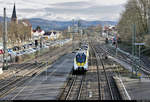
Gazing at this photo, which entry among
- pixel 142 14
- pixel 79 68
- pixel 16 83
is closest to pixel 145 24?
pixel 142 14

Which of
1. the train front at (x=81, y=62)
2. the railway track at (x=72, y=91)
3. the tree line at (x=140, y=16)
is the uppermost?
the tree line at (x=140, y=16)

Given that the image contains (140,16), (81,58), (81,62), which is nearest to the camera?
(81,58)

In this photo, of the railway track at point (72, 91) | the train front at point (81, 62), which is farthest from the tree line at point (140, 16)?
the railway track at point (72, 91)

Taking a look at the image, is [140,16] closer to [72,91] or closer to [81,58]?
[81,58]

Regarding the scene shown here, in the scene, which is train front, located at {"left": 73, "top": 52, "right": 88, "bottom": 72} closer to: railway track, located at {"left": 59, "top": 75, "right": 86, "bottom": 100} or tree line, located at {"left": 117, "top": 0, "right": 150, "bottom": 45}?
railway track, located at {"left": 59, "top": 75, "right": 86, "bottom": 100}

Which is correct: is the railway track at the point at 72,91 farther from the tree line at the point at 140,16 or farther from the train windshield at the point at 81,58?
the tree line at the point at 140,16

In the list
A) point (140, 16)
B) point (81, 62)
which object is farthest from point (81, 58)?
point (140, 16)

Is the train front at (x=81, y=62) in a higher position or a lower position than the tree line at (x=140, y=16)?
lower

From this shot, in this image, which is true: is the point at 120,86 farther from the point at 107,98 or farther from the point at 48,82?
the point at 48,82

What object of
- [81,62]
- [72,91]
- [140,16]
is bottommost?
[72,91]

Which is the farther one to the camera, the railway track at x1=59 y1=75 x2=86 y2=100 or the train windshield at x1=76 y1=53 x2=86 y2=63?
the train windshield at x1=76 y1=53 x2=86 y2=63

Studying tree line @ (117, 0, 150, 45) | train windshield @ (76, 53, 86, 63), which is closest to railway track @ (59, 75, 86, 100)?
train windshield @ (76, 53, 86, 63)

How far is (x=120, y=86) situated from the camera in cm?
2031

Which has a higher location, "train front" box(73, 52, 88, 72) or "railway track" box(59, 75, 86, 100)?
"train front" box(73, 52, 88, 72)
